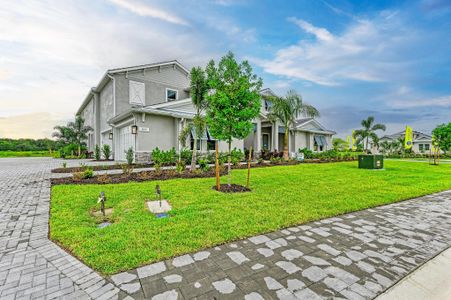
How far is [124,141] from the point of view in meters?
16.4

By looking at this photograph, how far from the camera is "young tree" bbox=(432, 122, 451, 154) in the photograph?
21.0m

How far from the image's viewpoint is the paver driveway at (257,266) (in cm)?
212

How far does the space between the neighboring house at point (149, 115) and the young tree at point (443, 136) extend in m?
11.7

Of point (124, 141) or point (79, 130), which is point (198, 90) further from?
point (79, 130)

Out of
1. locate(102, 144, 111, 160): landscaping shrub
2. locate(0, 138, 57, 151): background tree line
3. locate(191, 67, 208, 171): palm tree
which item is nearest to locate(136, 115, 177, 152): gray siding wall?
locate(191, 67, 208, 171): palm tree

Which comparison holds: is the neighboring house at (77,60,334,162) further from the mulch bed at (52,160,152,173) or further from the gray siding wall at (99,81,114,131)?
the mulch bed at (52,160,152,173)

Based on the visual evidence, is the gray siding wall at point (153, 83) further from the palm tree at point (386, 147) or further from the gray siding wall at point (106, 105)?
the palm tree at point (386, 147)

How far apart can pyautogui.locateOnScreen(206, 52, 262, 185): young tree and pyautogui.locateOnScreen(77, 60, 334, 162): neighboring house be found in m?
8.18

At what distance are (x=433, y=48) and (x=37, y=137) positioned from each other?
59.6m

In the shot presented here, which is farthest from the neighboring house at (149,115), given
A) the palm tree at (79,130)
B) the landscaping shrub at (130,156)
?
the palm tree at (79,130)

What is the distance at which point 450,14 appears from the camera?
11055mm

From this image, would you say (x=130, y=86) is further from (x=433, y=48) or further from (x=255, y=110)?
(x=433, y=48)

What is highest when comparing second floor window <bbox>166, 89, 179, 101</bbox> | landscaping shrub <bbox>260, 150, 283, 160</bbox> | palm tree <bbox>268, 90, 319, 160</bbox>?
second floor window <bbox>166, 89, 179, 101</bbox>

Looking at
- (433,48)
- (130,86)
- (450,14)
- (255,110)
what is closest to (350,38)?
(450,14)
